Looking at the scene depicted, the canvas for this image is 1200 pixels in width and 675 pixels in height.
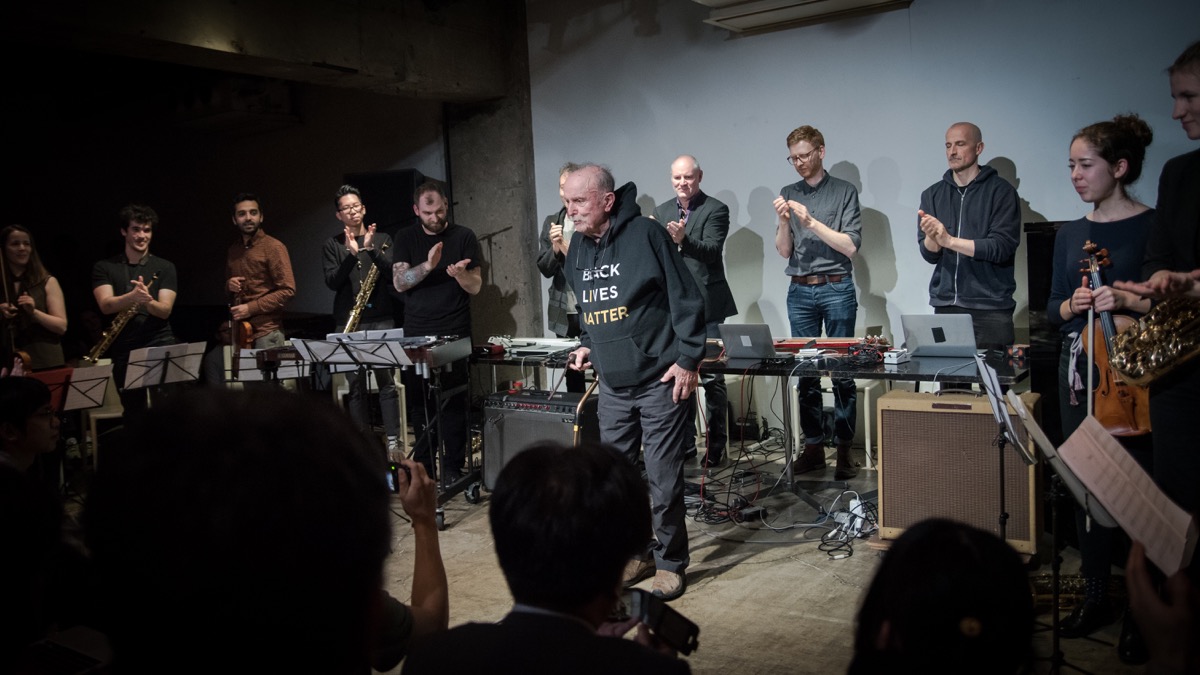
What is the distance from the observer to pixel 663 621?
1519 mm

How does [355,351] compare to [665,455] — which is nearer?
[665,455]

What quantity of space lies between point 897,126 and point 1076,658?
3.88 m

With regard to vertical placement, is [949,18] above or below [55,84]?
below

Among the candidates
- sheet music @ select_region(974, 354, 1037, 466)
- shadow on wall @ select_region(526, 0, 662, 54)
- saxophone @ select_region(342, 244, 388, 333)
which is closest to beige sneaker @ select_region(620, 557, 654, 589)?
sheet music @ select_region(974, 354, 1037, 466)

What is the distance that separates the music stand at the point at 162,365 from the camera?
522 cm

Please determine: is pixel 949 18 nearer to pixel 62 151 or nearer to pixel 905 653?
pixel 905 653

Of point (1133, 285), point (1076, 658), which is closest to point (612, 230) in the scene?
point (1133, 285)

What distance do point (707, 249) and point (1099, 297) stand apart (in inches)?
112

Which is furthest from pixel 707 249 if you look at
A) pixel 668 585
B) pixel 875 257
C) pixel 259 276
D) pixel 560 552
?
pixel 560 552

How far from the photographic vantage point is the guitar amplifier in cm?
523

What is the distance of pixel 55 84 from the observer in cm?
955

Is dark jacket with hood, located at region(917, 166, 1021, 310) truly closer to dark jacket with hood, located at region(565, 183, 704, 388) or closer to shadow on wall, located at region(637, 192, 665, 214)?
dark jacket with hood, located at region(565, 183, 704, 388)

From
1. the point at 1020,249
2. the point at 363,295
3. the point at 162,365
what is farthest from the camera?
the point at 363,295

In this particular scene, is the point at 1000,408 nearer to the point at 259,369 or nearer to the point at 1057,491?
the point at 1057,491
